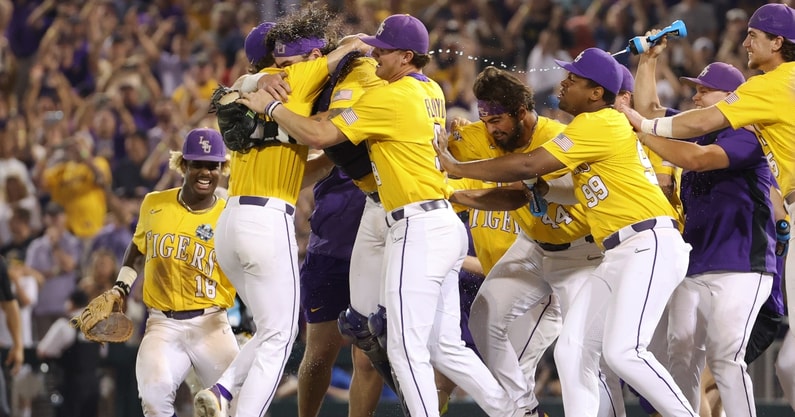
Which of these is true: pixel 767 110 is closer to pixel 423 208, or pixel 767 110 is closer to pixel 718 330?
pixel 718 330

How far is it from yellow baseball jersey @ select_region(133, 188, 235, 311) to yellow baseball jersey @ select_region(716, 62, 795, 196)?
10.9ft

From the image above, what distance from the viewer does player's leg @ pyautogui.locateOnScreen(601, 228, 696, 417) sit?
6.23 meters

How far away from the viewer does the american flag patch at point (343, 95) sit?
6.70 meters

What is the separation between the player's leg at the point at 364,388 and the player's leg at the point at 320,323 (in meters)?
0.18

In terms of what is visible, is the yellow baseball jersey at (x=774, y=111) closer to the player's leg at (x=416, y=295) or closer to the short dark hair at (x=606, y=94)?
the short dark hair at (x=606, y=94)

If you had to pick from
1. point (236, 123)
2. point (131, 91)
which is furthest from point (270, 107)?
point (131, 91)

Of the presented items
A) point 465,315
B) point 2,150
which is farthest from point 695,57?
point 2,150

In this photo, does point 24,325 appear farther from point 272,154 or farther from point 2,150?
point 272,154

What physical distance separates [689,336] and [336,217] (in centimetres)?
235

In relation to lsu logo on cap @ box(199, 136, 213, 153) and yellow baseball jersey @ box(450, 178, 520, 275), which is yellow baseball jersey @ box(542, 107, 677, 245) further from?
lsu logo on cap @ box(199, 136, 213, 153)

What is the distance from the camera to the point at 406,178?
21.3 feet

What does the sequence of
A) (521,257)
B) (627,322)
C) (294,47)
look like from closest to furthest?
1. (627,322)
2. (294,47)
3. (521,257)

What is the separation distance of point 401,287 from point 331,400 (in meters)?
3.63

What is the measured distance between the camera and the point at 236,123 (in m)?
6.70
